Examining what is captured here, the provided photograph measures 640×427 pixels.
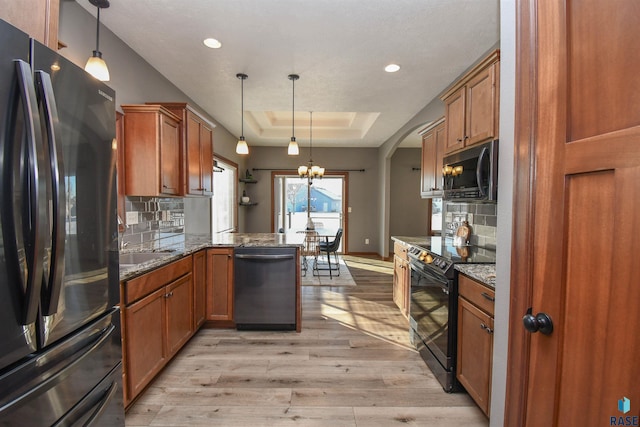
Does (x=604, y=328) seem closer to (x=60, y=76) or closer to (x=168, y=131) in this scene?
(x=60, y=76)

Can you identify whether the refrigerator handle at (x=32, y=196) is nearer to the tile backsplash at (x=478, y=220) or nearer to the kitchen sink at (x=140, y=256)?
the kitchen sink at (x=140, y=256)

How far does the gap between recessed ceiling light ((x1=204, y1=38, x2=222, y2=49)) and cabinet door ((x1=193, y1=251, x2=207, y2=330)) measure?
1852 mm

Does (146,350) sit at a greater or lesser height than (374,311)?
greater

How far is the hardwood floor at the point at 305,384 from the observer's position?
1750mm

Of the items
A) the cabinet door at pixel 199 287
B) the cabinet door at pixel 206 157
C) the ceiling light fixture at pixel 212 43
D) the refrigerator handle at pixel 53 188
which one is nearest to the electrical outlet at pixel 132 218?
the cabinet door at pixel 199 287

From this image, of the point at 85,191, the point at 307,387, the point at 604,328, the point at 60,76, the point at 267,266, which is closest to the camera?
the point at 604,328

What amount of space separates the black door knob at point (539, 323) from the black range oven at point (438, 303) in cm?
100

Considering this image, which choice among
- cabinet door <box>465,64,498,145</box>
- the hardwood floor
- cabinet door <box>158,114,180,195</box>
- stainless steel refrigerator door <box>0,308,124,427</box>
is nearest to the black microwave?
cabinet door <box>465,64,498,145</box>

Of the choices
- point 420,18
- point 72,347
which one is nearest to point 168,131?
point 72,347

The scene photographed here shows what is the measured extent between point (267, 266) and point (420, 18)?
244cm

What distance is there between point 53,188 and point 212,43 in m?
2.11

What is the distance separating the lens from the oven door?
1.97m

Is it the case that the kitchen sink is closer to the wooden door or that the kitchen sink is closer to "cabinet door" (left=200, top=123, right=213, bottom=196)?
"cabinet door" (left=200, top=123, right=213, bottom=196)

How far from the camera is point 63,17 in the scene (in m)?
1.86
